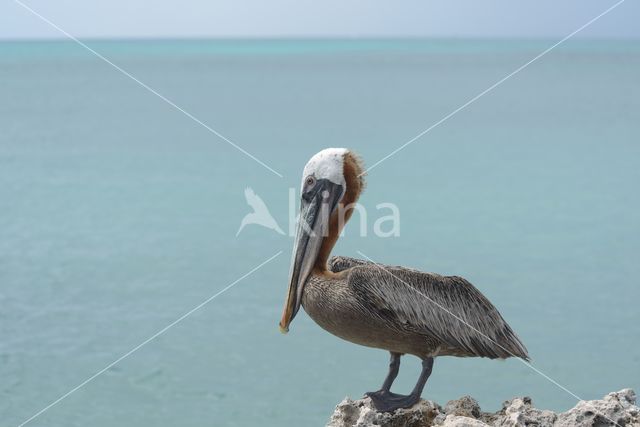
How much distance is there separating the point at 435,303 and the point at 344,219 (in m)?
0.58

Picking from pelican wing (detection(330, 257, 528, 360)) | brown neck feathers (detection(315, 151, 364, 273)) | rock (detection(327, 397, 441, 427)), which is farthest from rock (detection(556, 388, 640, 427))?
brown neck feathers (detection(315, 151, 364, 273))

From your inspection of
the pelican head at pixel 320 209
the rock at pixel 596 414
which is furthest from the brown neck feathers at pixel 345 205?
the rock at pixel 596 414

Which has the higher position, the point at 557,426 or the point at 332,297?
the point at 332,297

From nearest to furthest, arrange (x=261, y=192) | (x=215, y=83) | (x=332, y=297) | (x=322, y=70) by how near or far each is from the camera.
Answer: (x=332, y=297)
(x=261, y=192)
(x=215, y=83)
(x=322, y=70)

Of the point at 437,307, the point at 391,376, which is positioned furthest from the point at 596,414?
the point at 391,376

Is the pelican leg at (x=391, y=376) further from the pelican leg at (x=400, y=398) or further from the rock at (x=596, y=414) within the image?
the rock at (x=596, y=414)

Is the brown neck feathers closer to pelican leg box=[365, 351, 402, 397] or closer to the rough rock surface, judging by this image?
pelican leg box=[365, 351, 402, 397]

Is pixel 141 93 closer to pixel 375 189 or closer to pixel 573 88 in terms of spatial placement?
pixel 573 88

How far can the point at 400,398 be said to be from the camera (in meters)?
4.36

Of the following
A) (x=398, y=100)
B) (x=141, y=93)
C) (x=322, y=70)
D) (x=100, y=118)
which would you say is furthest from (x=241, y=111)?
(x=322, y=70)

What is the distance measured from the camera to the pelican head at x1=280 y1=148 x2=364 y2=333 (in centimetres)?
434

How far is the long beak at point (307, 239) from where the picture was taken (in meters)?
4.39

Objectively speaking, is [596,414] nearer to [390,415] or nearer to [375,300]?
[390,415]

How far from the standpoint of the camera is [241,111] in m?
30.1
